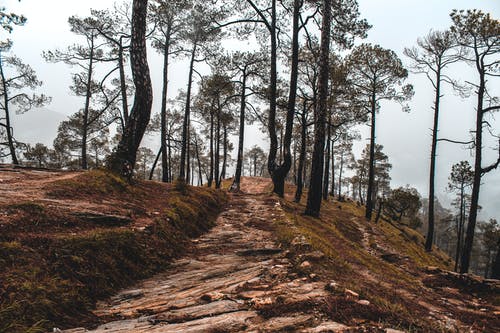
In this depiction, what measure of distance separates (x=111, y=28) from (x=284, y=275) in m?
20.9

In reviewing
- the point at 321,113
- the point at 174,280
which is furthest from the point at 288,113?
the point at 174,280

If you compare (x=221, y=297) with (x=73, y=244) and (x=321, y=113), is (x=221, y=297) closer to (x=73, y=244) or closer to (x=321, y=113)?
(x=73, y=244)

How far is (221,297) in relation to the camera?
294 centimetres

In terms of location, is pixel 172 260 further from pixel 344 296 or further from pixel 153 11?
pixel 153 11

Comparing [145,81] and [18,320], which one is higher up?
[145,81]

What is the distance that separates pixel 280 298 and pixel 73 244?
261 cm

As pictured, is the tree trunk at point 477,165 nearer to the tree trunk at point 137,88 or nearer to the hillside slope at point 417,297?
the hillside slope at point 417,297

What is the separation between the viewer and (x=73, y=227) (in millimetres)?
3947

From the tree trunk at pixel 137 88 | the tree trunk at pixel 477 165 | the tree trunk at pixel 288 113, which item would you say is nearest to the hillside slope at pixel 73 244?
the tree trunk at pixel 137 88

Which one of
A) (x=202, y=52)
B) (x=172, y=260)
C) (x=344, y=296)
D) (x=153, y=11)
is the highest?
(x=153, y=11)

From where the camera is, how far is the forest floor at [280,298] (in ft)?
7.52

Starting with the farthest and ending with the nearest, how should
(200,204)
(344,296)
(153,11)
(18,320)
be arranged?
(153,11) < (200,204) < (344,296) < (18,320)

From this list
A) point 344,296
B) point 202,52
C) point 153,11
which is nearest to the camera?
point 344,296

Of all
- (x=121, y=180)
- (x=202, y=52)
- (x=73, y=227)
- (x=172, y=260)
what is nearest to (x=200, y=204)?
(x=121, y=180)
